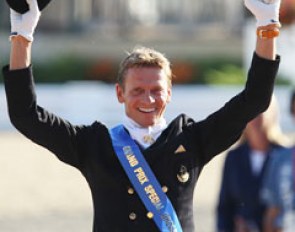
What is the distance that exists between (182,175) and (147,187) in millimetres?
156

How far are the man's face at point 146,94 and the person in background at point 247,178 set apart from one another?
2863 millimetres

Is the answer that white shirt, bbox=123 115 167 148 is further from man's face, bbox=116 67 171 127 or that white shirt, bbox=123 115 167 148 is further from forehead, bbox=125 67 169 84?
forehead, bbox=125 67 169 84

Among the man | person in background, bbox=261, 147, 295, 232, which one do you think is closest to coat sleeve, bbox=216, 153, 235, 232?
person in background, bbox=261, 147, 295, 232

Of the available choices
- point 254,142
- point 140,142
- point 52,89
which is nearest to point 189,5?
point 52,89

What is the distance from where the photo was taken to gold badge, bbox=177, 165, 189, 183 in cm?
445

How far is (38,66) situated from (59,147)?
2910 centimetres

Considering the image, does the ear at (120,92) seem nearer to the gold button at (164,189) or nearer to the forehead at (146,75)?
the forehead at (146,75)

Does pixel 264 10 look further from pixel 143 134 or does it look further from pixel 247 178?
pixel 247 178

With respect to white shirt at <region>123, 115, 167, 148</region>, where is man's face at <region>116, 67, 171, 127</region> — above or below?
above

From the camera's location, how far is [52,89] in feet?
→ 78.2

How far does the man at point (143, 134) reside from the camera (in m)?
4.31

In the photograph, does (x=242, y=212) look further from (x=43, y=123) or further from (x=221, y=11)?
(x=221, y=11)

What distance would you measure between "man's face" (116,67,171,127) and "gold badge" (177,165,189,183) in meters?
0.23

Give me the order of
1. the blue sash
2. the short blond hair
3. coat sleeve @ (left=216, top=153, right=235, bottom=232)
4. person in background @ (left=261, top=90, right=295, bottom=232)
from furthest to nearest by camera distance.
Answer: coat sleeve @ (left=216, top=153, right=235, bottom=232)
person in background @ (left=261, top=90, right=295, bottom=232)
the short blond hair
the blue sash
